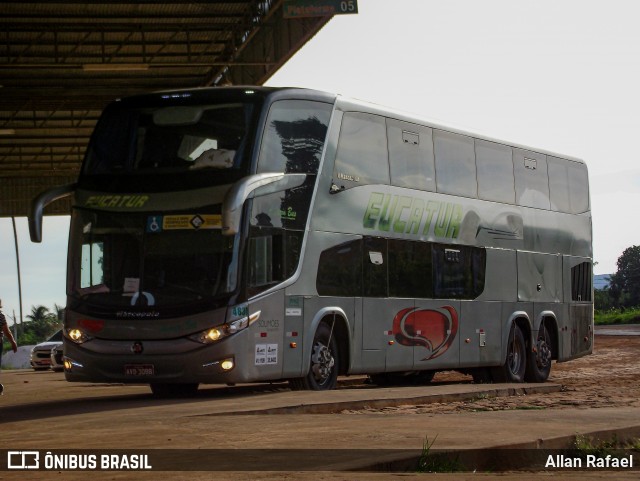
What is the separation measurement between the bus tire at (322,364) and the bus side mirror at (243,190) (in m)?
2.21

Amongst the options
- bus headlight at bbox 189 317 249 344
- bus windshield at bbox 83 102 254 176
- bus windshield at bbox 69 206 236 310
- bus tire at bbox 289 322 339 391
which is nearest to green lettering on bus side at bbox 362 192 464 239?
bus tire at bbox 289 322 339 391

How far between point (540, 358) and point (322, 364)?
25.8 feet

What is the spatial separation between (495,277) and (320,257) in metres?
5.83

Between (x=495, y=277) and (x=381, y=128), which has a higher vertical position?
(x=381, y=128)

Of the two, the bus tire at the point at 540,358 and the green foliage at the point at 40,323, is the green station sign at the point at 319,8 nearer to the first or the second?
the bus tire at the point at 540,358

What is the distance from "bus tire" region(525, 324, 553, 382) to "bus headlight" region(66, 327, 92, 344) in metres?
10.2

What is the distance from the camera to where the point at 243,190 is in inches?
651

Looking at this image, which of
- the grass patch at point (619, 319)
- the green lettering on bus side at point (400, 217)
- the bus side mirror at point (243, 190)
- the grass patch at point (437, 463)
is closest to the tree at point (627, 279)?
the grass patch at point (619, 319)

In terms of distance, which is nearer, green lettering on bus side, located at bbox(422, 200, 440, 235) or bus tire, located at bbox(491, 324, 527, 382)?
green lettering on bus side, located at bbox(422, 200, 440, 235)

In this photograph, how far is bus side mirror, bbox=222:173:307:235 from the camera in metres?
16.3

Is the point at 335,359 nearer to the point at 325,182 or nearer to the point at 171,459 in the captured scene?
the point at 325,182

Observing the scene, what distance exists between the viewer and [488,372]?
2438 cm

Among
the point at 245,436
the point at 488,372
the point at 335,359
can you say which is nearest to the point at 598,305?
the point at 488,372

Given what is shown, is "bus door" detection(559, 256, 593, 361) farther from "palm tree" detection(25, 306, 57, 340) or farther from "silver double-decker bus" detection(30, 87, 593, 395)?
"palm tree" detection(25, 306, 57, 340)
